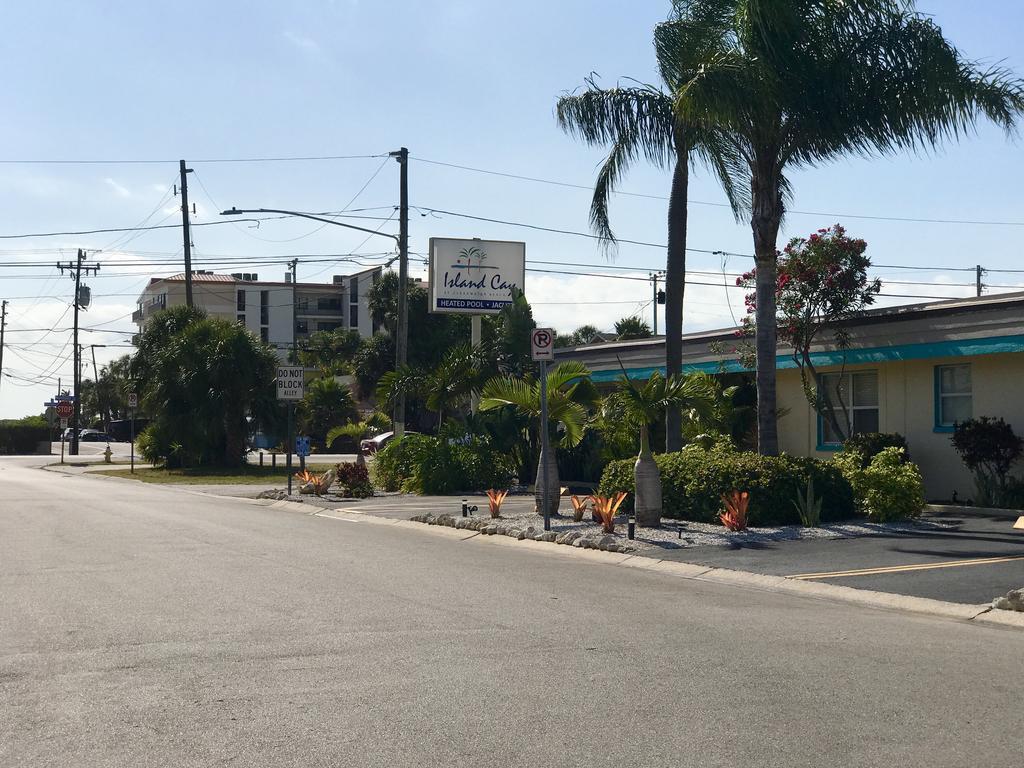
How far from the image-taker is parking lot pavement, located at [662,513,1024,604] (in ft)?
38.4

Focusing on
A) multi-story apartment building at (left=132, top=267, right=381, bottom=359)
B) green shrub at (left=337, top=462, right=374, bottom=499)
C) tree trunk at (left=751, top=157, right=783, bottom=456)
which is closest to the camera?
tree trunk at (left=751, top=157, right=783, bottom=456)

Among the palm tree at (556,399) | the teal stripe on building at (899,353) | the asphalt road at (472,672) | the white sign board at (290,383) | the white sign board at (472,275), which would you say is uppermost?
the white sign board at (472,275)

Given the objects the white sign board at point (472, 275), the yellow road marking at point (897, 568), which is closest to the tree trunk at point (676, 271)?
the yellow road marking at point (897, 568)

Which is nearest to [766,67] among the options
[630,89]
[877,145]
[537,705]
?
[877,145]

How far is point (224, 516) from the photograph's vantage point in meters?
20.6

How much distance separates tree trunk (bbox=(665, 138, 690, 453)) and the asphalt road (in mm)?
7679

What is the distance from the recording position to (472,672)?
24.6 ft

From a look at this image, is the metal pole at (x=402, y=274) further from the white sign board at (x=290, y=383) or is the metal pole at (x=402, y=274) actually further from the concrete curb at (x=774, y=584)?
the concrete curb at (x=774, y=584)

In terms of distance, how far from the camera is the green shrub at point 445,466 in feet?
85.9

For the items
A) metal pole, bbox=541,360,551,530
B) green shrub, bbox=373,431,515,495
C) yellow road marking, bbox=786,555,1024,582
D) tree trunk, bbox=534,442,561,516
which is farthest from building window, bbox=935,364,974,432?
green shrub, bbox=373,431,515,495

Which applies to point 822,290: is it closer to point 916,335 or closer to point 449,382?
point 916,335

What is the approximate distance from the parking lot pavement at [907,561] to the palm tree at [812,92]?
3531mm

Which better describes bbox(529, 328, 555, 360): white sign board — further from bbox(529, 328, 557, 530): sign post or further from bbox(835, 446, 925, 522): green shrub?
bbox(835, 446, 925, 522): green shrub

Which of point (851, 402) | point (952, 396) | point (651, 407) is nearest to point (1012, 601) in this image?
point (651, 407)
